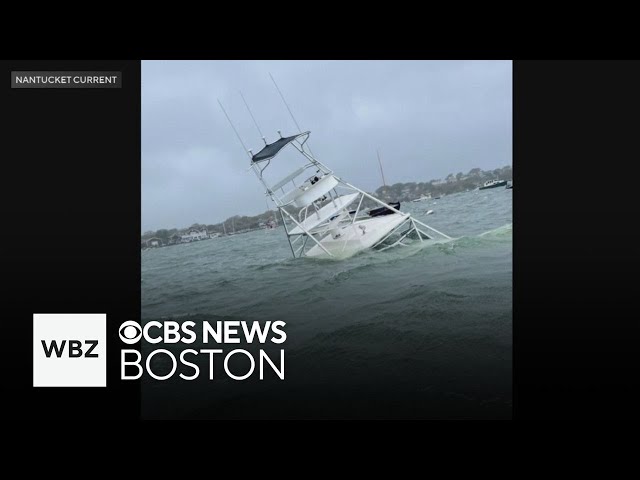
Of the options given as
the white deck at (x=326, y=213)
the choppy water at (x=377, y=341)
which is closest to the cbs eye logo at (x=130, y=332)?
the choppy water at (x=377, y=341)

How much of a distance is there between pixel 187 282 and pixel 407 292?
33.8ft

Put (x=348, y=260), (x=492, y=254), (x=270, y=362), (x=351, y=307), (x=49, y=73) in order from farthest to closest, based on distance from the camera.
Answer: (x=348, y=260), (x=492, y=254), (x=351, y=307), (x=270, y=362), (x=49, y=73)

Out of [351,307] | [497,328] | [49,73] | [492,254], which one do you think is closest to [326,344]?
[351,307]

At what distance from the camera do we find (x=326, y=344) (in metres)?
6.15

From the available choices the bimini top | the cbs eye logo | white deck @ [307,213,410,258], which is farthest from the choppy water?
the bimini top

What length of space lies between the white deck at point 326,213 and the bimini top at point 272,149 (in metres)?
3.16

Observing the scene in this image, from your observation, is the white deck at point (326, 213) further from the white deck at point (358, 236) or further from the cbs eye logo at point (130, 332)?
the cbs eye logo at point (130, 332)

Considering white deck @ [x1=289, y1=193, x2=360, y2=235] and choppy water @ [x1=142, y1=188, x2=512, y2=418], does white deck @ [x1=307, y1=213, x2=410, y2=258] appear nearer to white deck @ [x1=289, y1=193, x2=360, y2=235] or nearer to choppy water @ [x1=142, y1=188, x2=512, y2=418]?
white deck @ [x1=289, y1=193, x2=360, y2=235]

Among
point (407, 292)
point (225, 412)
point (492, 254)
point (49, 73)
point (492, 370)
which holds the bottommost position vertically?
point (225, 412)

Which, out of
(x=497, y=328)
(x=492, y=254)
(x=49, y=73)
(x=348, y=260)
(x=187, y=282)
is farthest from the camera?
(x=187, y=282)

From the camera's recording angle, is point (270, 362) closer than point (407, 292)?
Yes

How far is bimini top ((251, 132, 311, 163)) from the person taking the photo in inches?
607

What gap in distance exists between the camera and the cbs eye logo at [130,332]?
4651mm

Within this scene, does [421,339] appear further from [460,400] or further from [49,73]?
[49,73]
